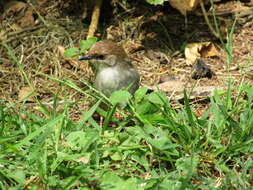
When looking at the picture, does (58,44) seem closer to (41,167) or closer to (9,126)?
(9,126)

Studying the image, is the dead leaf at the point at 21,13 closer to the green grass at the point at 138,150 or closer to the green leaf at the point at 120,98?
the green grass at the point at 138,150

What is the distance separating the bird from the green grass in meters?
0.76

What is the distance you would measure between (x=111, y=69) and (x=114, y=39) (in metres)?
1.11

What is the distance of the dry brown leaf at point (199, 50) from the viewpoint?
6098 mm

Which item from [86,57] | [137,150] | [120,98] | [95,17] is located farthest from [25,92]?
[137,150]

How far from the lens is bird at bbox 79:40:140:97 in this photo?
17.4ft

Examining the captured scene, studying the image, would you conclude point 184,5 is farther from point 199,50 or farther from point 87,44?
point 87,44

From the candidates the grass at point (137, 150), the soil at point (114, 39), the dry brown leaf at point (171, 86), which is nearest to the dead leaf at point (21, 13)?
the soil at point (114, 39)

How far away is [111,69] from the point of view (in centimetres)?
541

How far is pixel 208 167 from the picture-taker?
158 inches

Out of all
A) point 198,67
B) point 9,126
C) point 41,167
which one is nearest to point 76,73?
point 198,67

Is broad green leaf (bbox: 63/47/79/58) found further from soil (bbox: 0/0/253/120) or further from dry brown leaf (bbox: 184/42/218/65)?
dry brown leaf (bbox: 184/42/218/65)

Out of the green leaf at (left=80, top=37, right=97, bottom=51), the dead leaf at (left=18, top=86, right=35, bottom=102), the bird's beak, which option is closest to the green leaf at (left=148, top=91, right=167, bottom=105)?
the bird's beak

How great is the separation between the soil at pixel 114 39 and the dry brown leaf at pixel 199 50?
6 centimetres
